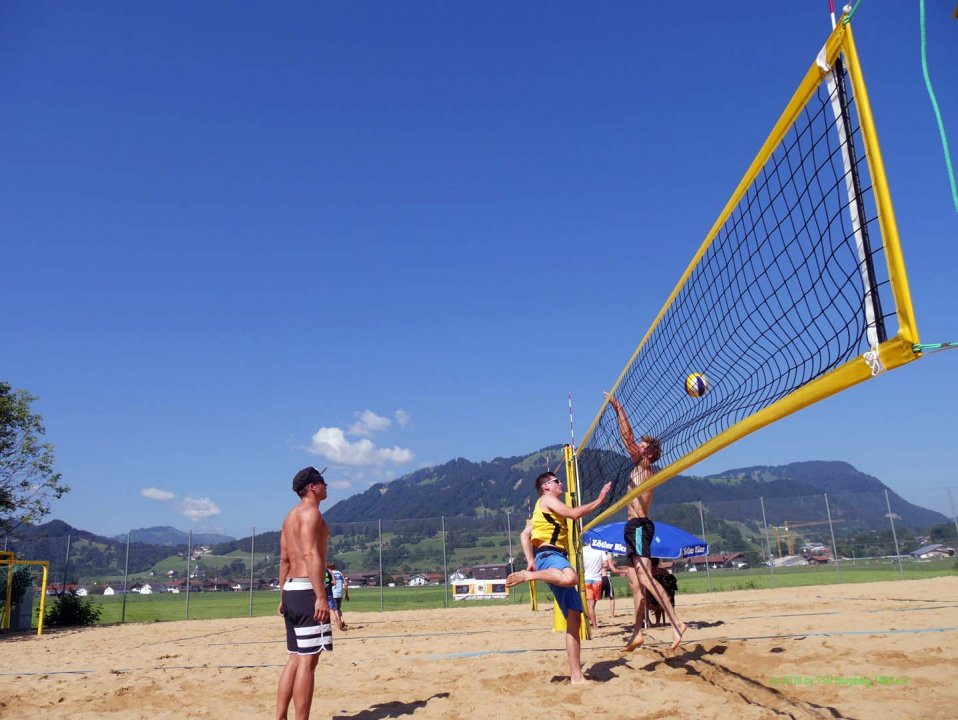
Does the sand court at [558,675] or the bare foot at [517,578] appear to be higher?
the bare foot at [517,578]

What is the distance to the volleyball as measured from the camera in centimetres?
475

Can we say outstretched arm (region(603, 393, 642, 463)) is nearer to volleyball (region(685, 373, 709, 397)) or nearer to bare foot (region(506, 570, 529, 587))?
volleyball (region(685, 373, 709, 397))

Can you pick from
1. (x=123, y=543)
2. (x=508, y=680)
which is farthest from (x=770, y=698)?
(x=123, y=543)

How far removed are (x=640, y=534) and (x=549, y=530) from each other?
5.12 feet

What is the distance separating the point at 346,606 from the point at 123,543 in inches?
276

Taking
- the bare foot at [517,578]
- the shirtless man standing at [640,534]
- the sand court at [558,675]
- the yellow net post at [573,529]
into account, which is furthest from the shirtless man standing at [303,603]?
the yellow net post at [573,529]

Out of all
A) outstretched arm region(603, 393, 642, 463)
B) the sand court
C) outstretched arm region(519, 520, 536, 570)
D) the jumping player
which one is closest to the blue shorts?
the jumping player

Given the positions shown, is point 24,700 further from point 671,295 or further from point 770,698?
point 671,295

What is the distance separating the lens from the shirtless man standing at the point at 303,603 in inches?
150

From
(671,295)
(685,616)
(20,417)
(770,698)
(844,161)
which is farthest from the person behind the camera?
(20,417)

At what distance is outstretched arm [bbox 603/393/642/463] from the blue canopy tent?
3.31 m

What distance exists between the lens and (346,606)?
717 inches

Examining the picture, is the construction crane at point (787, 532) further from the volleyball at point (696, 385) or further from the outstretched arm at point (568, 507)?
the outstretched arm at point (568, 507)

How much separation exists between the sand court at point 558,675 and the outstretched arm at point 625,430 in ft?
5.03
